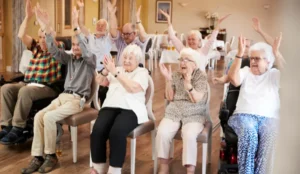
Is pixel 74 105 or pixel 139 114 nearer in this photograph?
pixel 139 114

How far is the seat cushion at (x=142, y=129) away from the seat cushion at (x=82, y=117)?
553 millimetres

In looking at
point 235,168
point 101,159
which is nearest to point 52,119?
point 101,159

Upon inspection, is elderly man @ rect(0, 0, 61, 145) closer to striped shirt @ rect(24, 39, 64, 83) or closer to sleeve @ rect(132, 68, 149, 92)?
striped shirt @ rect(24, 39, 64, 83)

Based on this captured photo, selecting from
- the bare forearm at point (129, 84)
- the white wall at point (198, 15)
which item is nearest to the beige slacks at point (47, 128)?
the bare forearm at point (129, 84)

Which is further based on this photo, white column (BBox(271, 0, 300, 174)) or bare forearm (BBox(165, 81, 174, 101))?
bare forearm (BBox(165, 81, 174, 101))

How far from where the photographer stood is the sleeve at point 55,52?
314 centimetres

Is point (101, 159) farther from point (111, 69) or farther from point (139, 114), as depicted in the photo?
point (111, 69)

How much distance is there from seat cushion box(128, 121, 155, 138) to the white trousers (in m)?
0.18

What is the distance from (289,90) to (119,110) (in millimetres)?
2518

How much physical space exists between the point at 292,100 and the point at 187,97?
2.42 metres

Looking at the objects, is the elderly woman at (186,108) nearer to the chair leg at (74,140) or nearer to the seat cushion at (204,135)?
the seat cushion at (204,135)

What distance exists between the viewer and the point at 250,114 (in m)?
2.61

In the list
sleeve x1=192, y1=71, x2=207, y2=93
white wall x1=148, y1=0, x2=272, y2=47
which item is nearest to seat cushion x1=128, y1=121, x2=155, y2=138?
sleeve x1=192, y1=71, x2=207, y2=93

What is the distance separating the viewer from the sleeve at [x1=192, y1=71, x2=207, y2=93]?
2.77m
